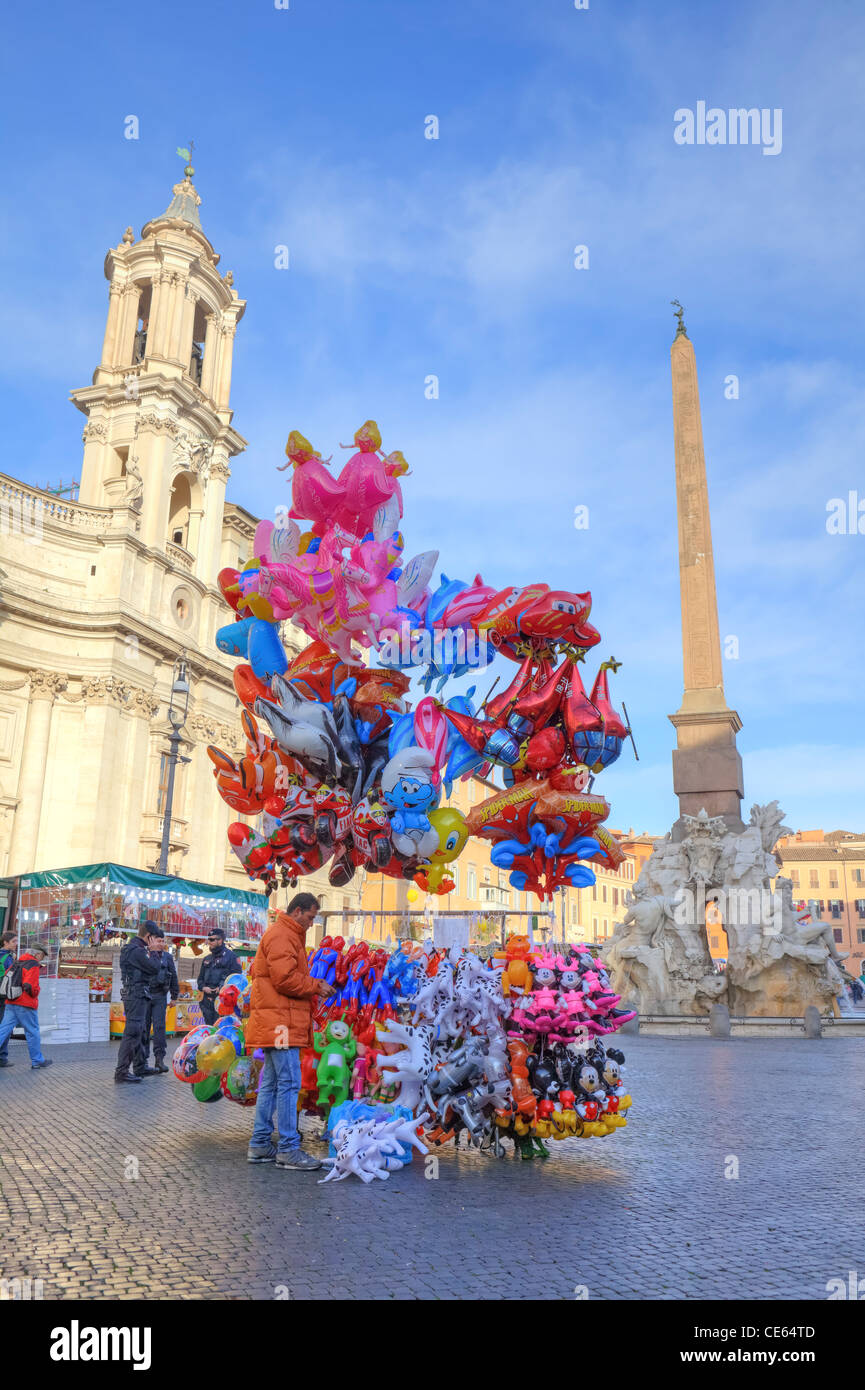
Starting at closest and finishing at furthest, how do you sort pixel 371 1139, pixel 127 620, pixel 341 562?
pixel 371 1139
pixel 341 562
pixel 127 620

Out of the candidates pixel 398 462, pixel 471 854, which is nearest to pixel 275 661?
pixel 398 462

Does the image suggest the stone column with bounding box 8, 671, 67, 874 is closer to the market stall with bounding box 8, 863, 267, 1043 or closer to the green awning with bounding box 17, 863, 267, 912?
the market stall with bounding box 8, 863, 267, 1043

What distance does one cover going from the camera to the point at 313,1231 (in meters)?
4.57

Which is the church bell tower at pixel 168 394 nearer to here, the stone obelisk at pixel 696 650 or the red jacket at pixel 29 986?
the stone obelisk at pixel 696 650

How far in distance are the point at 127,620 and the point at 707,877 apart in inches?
893

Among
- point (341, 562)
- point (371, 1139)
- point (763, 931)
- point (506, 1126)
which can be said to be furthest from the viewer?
point (763, 931)

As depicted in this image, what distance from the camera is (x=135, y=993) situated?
1116 centimetres

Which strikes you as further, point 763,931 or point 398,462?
point 763,931

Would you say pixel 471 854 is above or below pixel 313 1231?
above

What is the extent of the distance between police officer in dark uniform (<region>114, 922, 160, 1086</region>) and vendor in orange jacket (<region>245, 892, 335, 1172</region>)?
16.5 ft

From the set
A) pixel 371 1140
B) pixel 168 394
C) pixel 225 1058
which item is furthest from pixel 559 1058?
pixel 168 394

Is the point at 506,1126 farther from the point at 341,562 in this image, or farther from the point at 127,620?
the point at 127,620

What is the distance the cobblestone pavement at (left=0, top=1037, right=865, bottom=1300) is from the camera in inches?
152

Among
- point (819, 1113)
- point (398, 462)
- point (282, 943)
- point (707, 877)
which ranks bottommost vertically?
point (819, 1113)
